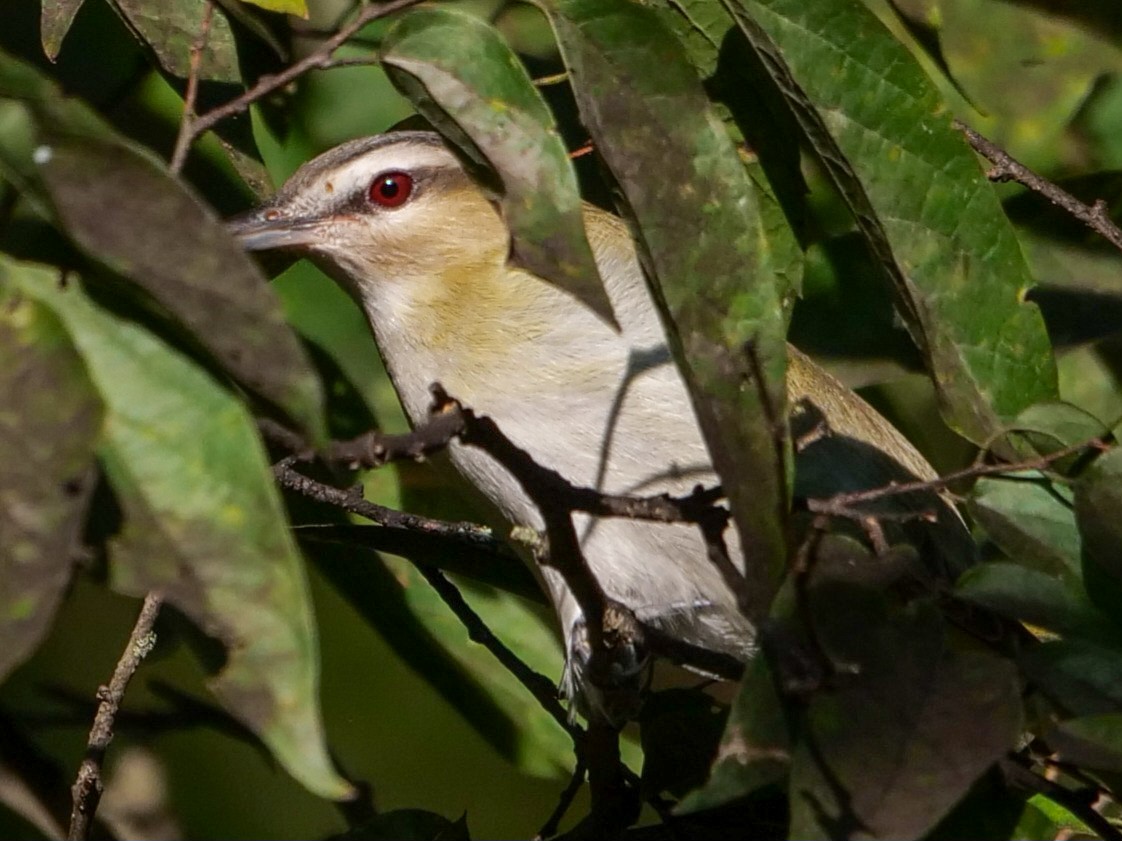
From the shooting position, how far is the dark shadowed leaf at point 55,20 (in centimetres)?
178

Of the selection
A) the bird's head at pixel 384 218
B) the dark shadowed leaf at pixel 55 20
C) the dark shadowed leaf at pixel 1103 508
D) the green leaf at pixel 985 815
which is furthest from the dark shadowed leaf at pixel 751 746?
the bird's head at pixel 384 218

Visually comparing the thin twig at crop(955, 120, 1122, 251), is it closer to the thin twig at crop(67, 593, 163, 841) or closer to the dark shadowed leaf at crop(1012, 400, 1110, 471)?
the dark shadowed leaf at crop(1012, 400, 1110, 471)

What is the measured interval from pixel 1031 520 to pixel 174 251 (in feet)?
3.03

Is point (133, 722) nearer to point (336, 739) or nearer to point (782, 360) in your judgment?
point (336, 739)

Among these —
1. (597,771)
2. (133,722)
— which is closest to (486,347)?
(597,771)

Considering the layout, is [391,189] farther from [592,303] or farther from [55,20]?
[592,303]

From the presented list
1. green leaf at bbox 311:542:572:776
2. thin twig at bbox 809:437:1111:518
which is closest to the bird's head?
green leaf at bbox 311:542:572:776

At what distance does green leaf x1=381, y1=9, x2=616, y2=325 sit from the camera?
1344 mm

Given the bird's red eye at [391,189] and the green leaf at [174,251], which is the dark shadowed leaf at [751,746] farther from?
the bird's red eye at [391,189]

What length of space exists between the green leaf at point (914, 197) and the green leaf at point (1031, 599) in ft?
0.71

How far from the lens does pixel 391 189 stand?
8.55 ft

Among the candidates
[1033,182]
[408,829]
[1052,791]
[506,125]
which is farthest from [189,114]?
[1033,182]

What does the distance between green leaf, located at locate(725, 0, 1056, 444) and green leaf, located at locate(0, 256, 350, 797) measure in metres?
0.83

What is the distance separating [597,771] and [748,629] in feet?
1.37
